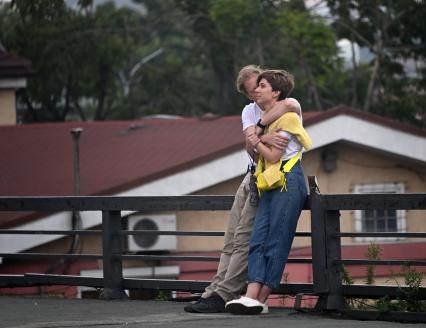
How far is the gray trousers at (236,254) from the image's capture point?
8898 mm

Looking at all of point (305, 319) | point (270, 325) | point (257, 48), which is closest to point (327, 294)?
point (305, 319)

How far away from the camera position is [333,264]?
8898mm

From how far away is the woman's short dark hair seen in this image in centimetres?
877

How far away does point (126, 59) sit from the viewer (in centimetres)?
3950

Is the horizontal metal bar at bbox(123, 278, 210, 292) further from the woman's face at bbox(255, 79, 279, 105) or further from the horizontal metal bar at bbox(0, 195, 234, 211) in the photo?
the woman's face at bbox(255, 79, 279, 105)

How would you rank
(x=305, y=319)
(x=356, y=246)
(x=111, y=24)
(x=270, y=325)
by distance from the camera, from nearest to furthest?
(x=270, y=325), (x=305, y=319), (x=356, y=246), (x=111, y=24)

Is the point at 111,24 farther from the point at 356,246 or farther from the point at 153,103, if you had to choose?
the point at 356,246

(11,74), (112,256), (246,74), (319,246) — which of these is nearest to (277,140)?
(246,74)

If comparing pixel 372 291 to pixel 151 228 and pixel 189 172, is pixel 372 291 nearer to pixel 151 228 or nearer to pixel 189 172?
pixel 151 228

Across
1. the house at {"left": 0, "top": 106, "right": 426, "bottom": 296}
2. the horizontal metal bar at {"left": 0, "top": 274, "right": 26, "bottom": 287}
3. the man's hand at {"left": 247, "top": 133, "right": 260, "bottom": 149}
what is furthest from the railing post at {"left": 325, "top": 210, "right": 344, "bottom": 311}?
the house at {"left": 0, "top": 106, "right": 426, "bottom": 296}

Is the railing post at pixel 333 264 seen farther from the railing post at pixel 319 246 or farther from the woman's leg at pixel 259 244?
the woman's leg at pixel 259 244

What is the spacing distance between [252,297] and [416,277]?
45.6 inches

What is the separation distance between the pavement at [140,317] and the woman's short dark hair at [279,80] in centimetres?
160

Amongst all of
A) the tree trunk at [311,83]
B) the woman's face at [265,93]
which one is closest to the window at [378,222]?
the woman's face at [265,93]
